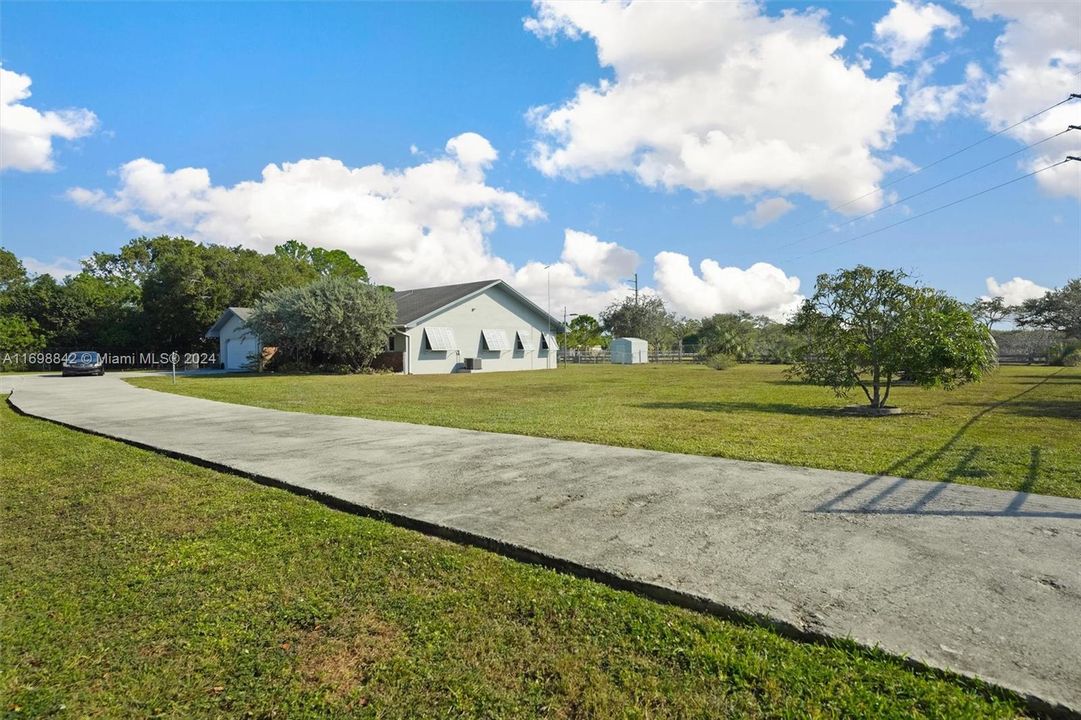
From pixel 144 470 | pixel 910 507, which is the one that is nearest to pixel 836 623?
pixel 910 507

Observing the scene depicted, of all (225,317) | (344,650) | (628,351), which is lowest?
(344,650)

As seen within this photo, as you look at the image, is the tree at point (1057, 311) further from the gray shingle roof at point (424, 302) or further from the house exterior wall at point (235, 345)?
the house exterior wall at point (235, 345)

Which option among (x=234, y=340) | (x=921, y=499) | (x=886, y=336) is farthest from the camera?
(x=234, y=340)

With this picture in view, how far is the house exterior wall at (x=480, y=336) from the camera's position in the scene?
29562 millimetres

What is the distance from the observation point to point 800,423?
373 inches

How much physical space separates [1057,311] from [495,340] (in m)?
46.6

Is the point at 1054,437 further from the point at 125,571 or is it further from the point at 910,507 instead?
the point at 125,571

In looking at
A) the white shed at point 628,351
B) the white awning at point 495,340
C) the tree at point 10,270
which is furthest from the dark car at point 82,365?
the white shed at point 628,351

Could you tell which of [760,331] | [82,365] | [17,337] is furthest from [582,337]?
[17,337]

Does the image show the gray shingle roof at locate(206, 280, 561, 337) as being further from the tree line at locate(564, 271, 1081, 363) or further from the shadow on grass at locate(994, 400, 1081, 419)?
the shadow on grass at locate(994, 400, 1081, 419)

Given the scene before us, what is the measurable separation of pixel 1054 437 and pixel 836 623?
25.3ft

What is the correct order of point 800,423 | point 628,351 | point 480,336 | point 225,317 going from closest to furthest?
point 800,423 < point 480,336 < point 225,317 < point 628,351

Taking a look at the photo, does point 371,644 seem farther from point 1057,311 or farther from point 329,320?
point 1057,311

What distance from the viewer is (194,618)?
2.66 meters
